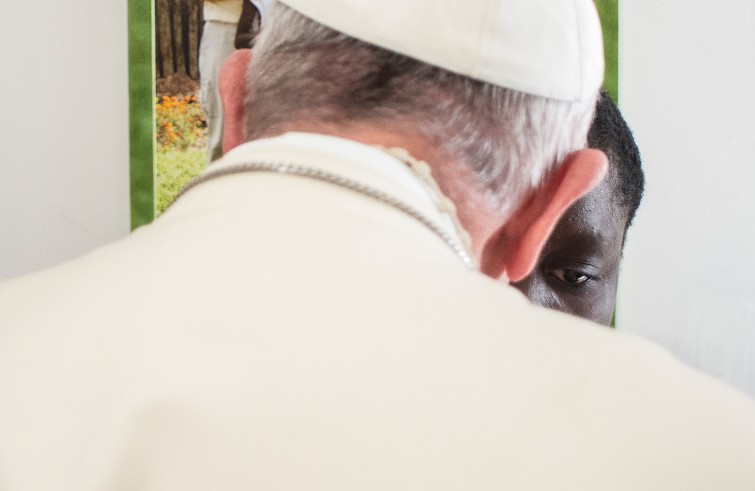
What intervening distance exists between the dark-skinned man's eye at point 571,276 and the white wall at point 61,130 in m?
0.62

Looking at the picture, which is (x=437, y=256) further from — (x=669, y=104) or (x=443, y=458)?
(x=669, y=104)

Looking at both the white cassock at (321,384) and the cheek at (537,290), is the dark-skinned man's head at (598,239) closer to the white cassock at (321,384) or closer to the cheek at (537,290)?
the cheek at (537,290)

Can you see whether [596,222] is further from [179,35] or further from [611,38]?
[179,35]

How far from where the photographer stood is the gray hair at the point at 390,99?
505 mm

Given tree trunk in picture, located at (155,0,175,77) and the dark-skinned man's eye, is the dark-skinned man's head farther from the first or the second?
tree trunk in picture, located at (155,0,175,77)

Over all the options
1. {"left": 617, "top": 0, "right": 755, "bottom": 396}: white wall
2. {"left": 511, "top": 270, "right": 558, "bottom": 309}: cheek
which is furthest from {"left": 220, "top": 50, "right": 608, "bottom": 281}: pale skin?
{"left": 617, "top": 0, "right": 755, "bottom": 396}: white wall

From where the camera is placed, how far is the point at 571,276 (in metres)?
0.88

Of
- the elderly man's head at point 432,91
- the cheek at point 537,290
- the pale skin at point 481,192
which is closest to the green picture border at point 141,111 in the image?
the pale skin at point 481,192

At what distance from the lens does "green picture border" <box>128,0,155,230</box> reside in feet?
3.09

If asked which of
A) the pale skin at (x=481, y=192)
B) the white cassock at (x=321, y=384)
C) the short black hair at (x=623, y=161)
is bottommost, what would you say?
the short black hair at (x=623, y=161)

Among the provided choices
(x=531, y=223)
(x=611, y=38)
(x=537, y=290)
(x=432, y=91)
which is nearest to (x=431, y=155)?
(x=432, y=91)

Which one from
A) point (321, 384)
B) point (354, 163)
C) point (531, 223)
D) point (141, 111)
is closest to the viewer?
point (321, 384)

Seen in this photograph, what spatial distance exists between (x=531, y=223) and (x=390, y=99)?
0.65 ft

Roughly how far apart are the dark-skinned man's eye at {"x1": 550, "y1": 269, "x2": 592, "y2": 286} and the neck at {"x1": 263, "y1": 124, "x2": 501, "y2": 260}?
0.34m
